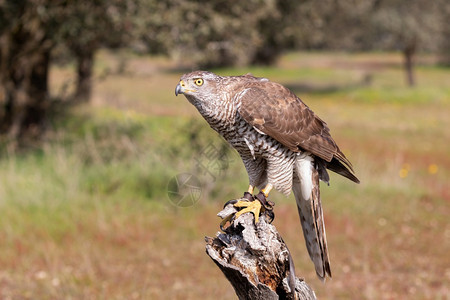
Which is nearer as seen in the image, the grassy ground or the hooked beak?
the hooked beak

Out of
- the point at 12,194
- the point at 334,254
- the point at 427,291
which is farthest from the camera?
the point at 12,194

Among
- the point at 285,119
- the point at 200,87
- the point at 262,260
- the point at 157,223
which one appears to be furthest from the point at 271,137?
the point at 157,223

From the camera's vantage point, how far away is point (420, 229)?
841 cm

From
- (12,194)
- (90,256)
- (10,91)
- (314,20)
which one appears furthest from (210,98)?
(314,20)

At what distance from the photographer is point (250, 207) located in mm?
3422

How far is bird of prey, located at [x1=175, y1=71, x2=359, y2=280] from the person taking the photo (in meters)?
3.34

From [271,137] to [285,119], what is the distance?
0.17m

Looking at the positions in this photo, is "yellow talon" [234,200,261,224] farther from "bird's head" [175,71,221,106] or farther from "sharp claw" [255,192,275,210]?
"bird's head" [175,71,221,106]

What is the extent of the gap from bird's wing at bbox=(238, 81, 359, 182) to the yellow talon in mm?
424

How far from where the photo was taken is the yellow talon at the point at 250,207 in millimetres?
3379

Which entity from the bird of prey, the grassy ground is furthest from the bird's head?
the grassy ground

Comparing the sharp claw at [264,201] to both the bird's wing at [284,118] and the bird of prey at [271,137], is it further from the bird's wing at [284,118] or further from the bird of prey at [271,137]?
the bird's wing at [284,118]

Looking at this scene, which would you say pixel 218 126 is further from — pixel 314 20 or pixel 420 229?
pixel 314 20

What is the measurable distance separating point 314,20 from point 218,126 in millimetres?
17090
